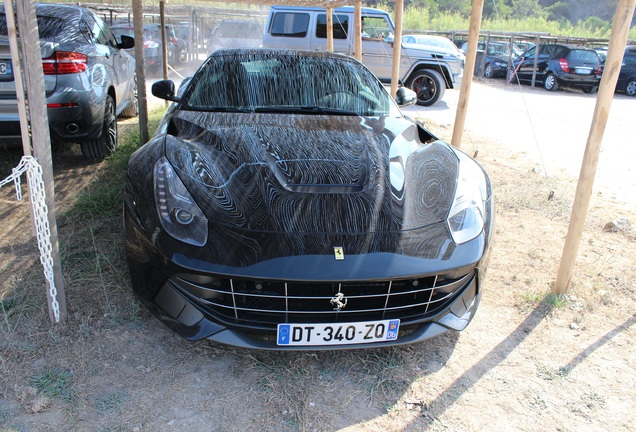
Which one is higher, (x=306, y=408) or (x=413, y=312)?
(x=413, y=312)

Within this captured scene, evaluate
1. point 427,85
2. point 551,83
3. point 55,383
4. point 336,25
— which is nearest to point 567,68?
point 551,83

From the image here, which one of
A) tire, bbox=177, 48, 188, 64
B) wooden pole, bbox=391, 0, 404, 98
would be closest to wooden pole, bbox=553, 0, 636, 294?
wooden pole, bbox=391, 0, 404, 98

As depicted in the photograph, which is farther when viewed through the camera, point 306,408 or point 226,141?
point 226,141

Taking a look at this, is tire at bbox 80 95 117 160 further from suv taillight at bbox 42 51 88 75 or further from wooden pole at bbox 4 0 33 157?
wooden pole at bbox 4 0 33 157

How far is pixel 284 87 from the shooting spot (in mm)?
3551

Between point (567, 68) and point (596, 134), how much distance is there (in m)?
14.9

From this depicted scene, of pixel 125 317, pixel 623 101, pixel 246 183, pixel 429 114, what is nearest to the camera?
pixel 246 183

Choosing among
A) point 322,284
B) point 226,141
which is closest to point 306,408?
point 322,284

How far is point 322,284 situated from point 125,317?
48.2 inches

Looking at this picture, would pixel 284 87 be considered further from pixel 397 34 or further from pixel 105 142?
pixel 397 34

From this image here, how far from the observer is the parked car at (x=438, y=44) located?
38.1 feet

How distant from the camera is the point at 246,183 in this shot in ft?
8.10

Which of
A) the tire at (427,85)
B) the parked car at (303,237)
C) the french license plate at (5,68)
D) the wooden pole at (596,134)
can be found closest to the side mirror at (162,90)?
the parked car at (303,237)

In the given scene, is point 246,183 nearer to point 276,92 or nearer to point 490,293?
point 276,92
